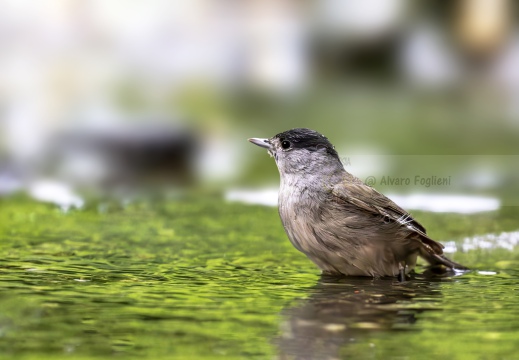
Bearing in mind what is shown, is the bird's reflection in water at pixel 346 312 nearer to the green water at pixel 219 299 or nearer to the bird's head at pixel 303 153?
the green water at pixel 219 299

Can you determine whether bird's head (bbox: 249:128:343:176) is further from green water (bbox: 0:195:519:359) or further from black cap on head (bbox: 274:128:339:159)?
green water (bbox: 0:195:519:359)

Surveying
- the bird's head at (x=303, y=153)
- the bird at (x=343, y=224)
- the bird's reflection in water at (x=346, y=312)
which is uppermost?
the bird's head at (x=303, y=153)

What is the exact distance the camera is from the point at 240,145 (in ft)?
38.5

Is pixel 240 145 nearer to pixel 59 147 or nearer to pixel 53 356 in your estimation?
pixel 59 147

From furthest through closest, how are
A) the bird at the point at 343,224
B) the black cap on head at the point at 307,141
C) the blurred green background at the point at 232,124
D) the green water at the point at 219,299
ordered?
1. the blurred green background at the point at 232,124
2. the black cap on head at the point at 307,141
3. the bird at the point at 343,224
4. the green water at the point at 219,299

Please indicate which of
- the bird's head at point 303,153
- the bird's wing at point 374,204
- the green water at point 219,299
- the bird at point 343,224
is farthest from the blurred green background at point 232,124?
the bird's head at point 303,153

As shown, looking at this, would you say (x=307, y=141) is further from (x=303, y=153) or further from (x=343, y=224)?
(x=343, y=224)

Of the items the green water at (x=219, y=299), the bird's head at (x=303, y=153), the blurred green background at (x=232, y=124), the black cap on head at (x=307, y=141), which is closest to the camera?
the green water at (x=219, y=299)

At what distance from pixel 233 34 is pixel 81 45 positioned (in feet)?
7.06

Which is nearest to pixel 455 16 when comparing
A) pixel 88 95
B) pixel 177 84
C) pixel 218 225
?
pixel 177 84

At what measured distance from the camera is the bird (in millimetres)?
5109

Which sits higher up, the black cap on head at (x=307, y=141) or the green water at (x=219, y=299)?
the black cap on head at (x=307, y=141)

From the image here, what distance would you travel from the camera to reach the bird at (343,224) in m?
5.11

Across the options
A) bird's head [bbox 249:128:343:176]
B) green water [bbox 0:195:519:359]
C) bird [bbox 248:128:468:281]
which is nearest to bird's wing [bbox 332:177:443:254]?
bird [bbox 248:128:468:281]
